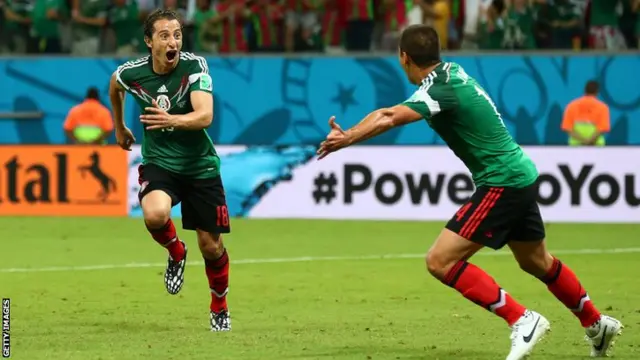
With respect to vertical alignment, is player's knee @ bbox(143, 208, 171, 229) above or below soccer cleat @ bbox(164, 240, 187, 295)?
above

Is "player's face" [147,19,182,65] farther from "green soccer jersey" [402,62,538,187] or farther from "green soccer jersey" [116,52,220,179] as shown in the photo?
"green soccer jersey" [402,62,538,187]

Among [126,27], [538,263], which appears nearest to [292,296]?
[538,263]

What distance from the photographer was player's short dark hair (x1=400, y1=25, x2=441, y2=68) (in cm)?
847

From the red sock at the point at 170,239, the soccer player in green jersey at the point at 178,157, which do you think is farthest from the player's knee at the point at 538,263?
the red sock at the point at 170,239

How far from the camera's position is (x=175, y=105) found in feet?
33.0

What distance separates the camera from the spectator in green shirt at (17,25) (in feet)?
85.1

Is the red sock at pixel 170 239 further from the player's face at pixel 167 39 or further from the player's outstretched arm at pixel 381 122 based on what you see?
the player's outstretched arm at pixel 381 122

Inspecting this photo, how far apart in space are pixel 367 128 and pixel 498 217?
0.99m

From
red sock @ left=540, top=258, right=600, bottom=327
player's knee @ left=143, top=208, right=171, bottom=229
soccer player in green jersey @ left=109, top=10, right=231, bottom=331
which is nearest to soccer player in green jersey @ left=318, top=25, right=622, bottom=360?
red sock @ left=540, top=258, right=600, bottom=327

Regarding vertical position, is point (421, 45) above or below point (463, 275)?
above

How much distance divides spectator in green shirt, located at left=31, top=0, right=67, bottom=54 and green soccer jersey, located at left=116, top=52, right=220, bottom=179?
15830 millimetres

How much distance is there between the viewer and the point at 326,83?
27.1 meters

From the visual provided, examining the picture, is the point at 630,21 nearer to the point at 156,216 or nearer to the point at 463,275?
the point at 156,216

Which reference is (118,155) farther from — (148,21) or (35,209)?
(148,21)
